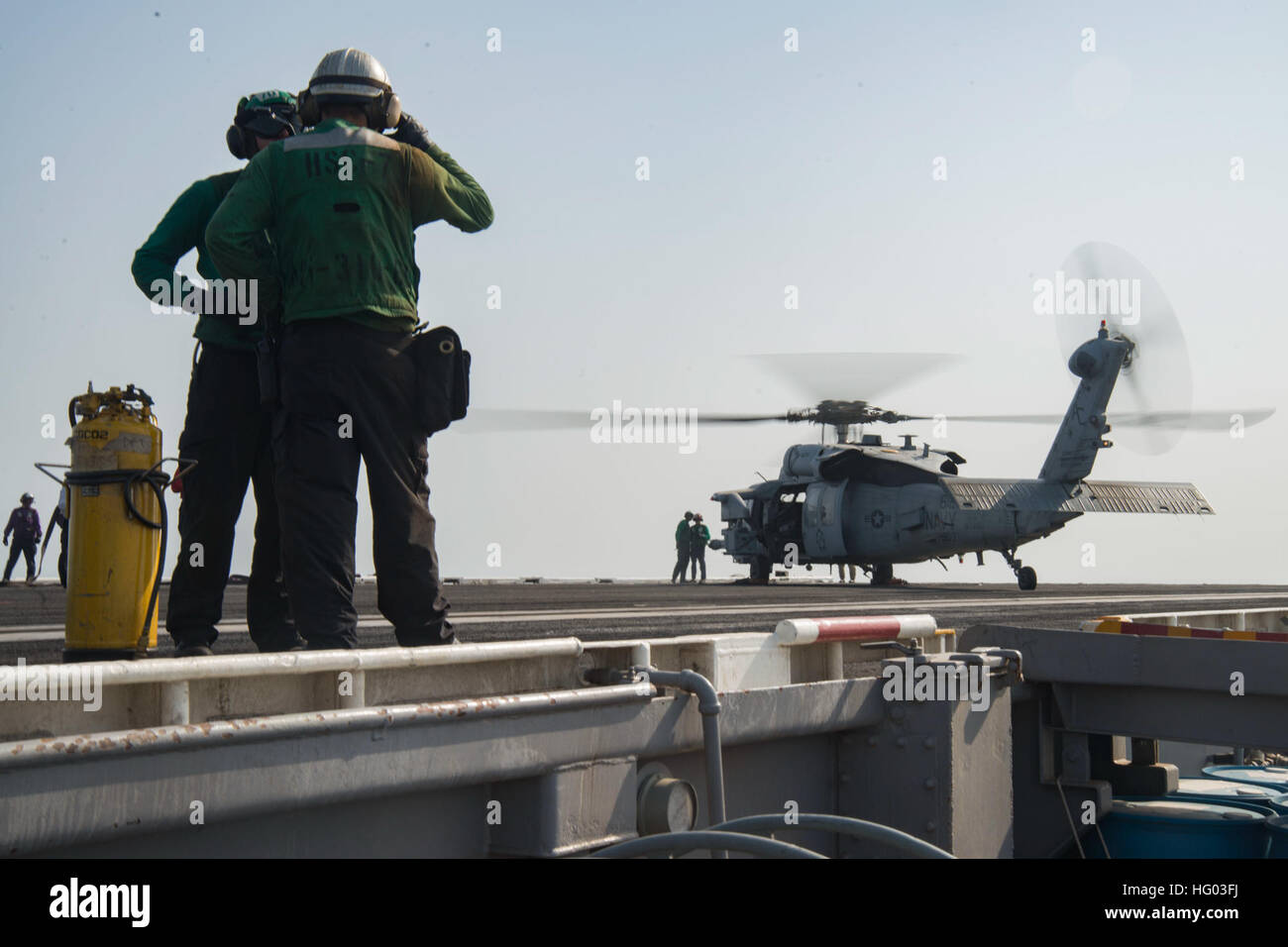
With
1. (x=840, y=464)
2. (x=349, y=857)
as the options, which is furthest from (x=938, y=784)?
(x=840, y=464)

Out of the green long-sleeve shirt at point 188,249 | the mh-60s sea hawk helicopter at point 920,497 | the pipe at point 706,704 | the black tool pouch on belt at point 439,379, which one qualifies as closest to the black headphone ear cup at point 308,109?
the green long-sleeve shirt at point 188,249

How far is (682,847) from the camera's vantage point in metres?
2.80

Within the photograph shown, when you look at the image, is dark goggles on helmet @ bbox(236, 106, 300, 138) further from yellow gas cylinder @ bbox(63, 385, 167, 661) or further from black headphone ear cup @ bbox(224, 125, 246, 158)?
yellow gas cylinder @ bbox(63, 385, 167, 661)

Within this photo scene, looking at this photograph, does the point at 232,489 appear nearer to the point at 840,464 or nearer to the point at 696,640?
the point at 696,640

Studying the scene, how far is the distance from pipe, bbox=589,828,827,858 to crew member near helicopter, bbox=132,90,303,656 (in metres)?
2.10

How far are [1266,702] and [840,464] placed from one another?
934 inches

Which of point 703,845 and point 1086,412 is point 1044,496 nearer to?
point 1086,412

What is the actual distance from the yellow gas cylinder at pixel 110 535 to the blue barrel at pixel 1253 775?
5.36 metres

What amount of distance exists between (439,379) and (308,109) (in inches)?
39.5

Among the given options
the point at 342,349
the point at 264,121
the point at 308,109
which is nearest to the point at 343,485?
the point at 342,349

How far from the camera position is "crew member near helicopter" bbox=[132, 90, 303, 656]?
4.47 metres

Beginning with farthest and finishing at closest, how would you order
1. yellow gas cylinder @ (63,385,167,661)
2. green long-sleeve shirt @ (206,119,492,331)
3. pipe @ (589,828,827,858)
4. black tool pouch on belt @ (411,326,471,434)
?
black tool pouch on belt @ (411,326,471,434), green long-sleeve shirt @ (206,119,492,331), yellow gas cylinder @ (63,385,167,661), pipe @ (589,828,827,858)

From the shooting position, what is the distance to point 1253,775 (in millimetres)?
6602

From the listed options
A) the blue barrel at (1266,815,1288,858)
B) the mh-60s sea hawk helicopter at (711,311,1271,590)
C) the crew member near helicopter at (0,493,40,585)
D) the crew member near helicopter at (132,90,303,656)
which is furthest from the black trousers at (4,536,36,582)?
the blue barrel at (1266,815,1288,858)
